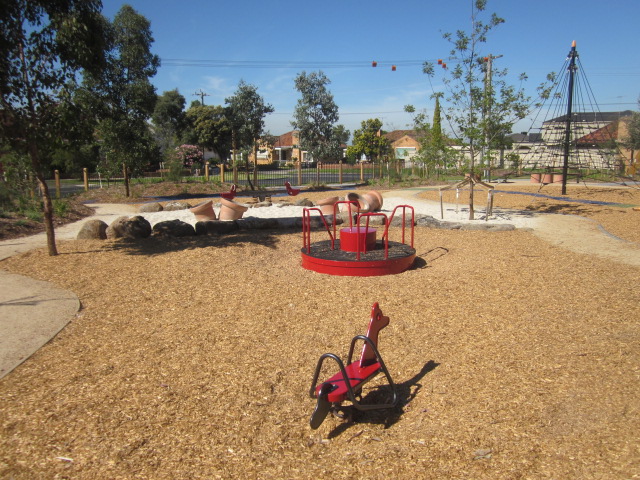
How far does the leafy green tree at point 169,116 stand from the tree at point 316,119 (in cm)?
1916

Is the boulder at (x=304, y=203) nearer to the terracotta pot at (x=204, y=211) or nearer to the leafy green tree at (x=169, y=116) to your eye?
the terracotta pot at (x=204, y=211)

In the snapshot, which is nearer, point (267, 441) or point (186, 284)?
point (267, 441)

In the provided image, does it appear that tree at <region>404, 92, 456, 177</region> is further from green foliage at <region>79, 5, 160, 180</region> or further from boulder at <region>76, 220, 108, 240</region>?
green foliage at <region>79, 5, 160, 180</region>

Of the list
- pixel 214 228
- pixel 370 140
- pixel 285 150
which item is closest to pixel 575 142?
pixel 214 228

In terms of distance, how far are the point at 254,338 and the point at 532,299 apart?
11.0ft

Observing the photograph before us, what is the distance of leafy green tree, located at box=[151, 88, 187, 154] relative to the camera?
4256 centimetres

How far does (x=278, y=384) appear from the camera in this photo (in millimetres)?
3688

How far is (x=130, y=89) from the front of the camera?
54.3 ft

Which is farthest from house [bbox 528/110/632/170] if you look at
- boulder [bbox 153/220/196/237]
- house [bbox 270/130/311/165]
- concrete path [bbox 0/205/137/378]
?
house [bbox 270/130/311/165]

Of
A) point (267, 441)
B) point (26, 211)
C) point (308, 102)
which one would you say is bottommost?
point (267, 441)

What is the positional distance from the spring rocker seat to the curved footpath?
272 cm

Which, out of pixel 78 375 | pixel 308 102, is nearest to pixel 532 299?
pixel 78 375

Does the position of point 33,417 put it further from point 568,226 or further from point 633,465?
point 568,226

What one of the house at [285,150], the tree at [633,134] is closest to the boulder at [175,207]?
the tree at [633,134]
